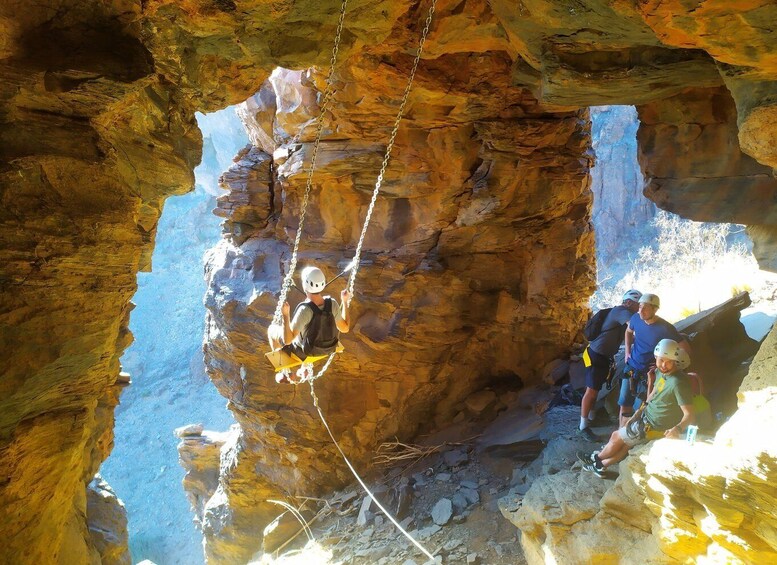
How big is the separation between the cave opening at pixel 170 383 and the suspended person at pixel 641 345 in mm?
27021

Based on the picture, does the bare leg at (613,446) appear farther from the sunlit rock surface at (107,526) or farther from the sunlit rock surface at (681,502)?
the sunlit rock surface at (107,526)

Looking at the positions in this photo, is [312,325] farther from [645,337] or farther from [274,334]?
[645,337]

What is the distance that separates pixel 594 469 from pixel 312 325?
369 centimetres

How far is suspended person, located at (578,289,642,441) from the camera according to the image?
655 centimetres

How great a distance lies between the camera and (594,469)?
5738 mm

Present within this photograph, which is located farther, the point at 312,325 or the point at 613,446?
the point at 613,446

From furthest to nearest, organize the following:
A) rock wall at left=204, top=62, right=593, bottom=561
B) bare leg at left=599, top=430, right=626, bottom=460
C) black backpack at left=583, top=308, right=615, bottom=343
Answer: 1. rock wall at left=204, top=62, right=593, bottom=561
2. black backpack at left=583, top=308, right=615, bottom=343
3. bare leg at left=599, top=430, right=626, bottom=460

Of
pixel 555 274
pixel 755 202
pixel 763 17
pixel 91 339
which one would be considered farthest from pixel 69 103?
pixel 555 274

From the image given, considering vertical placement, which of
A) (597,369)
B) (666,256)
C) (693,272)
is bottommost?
(666,256)

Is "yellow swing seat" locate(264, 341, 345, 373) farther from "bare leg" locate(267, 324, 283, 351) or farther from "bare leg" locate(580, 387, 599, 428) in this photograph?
"bare leg" locate(580, 387, 599, 428)

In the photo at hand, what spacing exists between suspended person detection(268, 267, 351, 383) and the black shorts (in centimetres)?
361

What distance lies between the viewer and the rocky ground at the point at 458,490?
702 centimetres

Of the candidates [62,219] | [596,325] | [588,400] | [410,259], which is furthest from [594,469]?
[62,219]

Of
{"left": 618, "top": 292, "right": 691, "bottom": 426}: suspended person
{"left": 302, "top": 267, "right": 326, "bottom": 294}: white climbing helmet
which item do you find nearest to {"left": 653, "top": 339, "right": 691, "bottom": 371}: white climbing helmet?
{"left": 618, "top": 292, "right": 691, "bottom": 426}: suspended person
